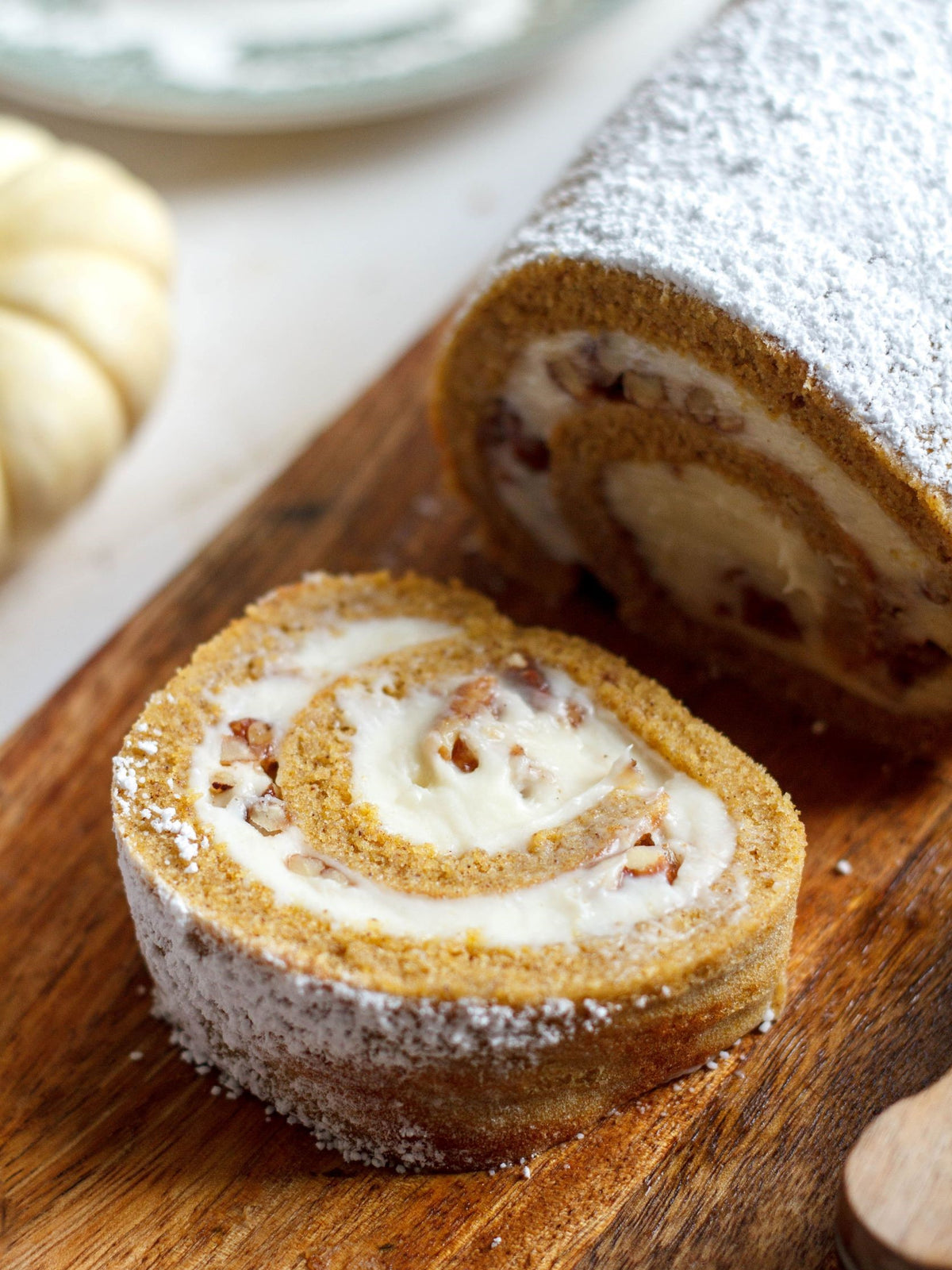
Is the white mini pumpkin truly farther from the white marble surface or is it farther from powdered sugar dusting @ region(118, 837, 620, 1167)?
powdered sugar dusting @ region(118, 837, 620, 1167)

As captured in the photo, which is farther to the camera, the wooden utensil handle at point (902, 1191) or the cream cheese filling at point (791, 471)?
the cream cheese filling at point (791, 471)

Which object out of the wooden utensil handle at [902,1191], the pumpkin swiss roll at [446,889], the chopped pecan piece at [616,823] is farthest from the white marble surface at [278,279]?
the wooden utensil handle at [902,1191]

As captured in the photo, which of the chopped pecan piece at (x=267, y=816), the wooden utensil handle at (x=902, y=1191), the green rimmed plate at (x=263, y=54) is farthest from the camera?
the green rimmed plate at (x=263, y=54)

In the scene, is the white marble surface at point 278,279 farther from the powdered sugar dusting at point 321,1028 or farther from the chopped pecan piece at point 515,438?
the powdered sugar dusting at point 321,1028

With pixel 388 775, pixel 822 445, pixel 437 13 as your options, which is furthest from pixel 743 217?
pixel 437 13

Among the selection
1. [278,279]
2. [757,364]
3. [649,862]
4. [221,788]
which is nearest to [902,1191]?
[649,862]

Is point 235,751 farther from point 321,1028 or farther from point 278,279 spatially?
point 278,279
